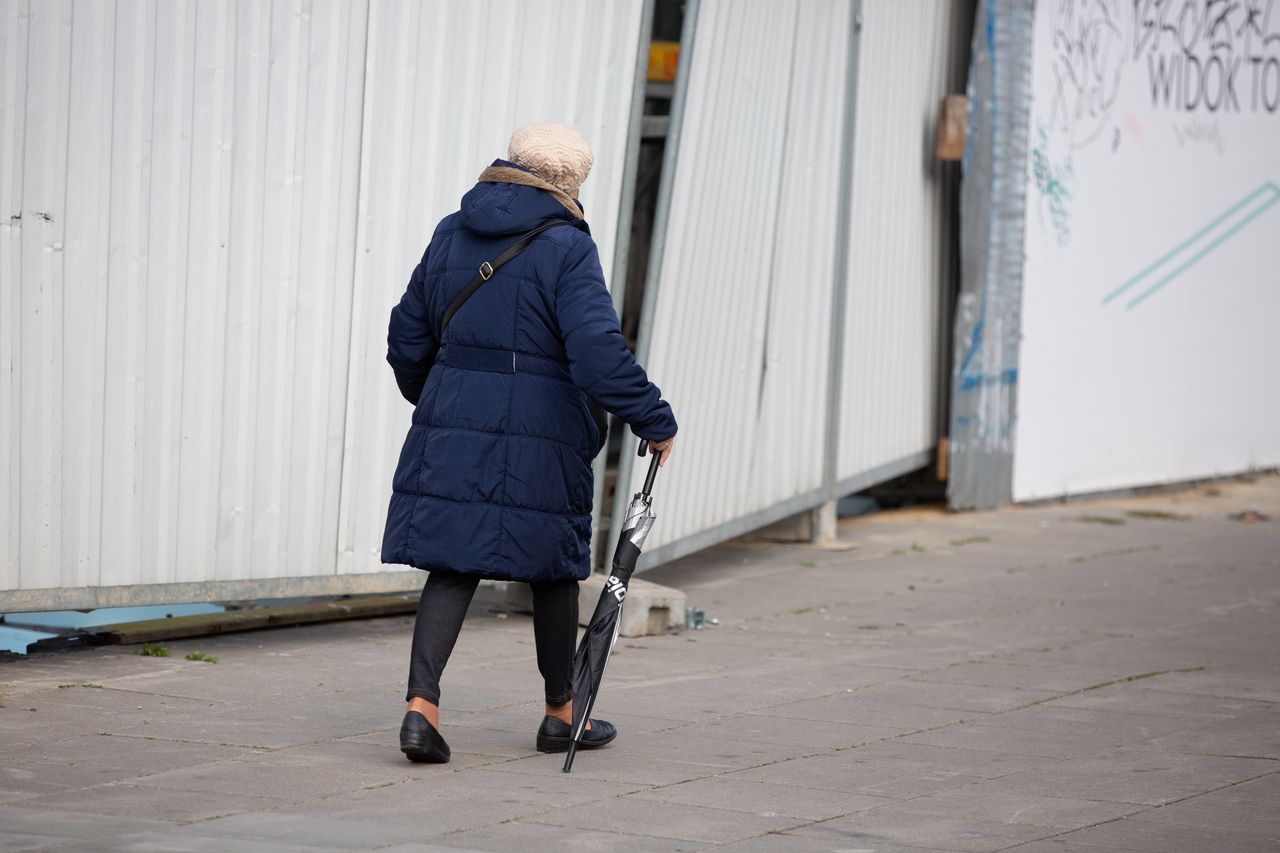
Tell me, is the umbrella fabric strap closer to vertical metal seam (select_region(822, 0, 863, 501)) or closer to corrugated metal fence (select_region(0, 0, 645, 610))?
corrugated metal fence (select_region(0, 0, 645, 610))

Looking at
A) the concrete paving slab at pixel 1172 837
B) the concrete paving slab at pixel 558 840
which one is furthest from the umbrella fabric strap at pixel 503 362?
the concrete paving slab at pixel 1172 837

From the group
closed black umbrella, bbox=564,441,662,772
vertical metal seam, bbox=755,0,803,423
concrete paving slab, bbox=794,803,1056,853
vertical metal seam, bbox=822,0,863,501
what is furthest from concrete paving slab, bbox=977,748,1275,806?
vertical metal seam, bbox=822,0,863,501

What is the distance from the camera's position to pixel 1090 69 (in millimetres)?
11648

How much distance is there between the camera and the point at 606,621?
5164mm

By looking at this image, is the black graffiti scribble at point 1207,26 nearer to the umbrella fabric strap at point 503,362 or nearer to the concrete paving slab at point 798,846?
the umbrella fabric strap at point 503,362

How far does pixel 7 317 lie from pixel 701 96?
3.22 metres

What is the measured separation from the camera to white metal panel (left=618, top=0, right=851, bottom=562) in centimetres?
800

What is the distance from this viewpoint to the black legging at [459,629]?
5.02 meters

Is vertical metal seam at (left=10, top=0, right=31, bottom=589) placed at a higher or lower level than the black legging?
higher

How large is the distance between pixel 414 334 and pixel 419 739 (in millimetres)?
1129

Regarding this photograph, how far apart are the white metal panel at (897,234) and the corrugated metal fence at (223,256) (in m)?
2.81

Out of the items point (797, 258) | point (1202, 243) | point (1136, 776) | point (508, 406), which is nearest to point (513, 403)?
point (508, 406)

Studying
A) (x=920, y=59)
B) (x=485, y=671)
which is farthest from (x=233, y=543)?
(x=920, y=59)

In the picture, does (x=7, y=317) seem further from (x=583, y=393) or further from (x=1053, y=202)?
(x=1053, y=202)
